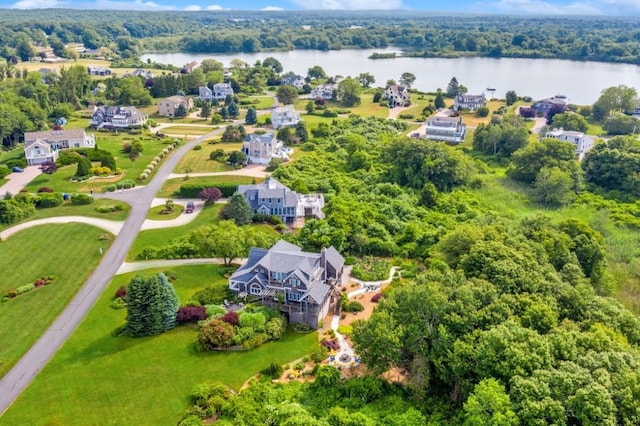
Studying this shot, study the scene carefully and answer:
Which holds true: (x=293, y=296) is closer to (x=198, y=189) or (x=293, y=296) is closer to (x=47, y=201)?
(x=198, y=189)

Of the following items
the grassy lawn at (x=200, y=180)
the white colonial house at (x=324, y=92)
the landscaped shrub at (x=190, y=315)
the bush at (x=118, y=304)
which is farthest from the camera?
the white colonial house at (x=324, y=92)

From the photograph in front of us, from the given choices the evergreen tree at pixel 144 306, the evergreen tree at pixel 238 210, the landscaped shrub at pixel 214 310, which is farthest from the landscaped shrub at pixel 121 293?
the evergreen tree at pixel 238 210

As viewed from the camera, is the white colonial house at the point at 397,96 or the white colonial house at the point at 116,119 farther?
the white colonial house at the point at 397,96

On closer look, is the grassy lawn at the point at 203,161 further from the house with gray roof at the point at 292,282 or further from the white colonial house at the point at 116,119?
the house with gray roof at the point at 292,282

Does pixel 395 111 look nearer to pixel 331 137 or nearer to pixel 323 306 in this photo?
pixel 331 137

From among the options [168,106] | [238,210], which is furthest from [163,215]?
[168,106]

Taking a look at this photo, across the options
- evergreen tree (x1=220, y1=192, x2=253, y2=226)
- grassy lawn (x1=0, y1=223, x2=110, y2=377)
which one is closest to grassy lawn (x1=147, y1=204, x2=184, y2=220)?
grassy lawn (x1=0, y1=223, x2=110, y2=377)
